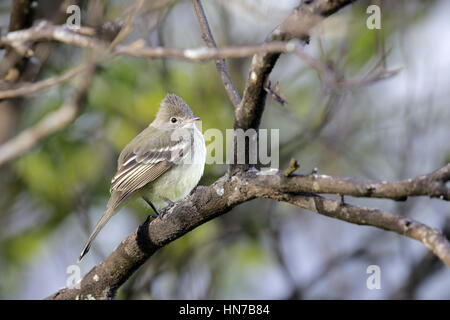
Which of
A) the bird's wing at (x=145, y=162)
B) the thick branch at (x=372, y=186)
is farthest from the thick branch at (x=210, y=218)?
the bird's wing at (x=145, y=162)

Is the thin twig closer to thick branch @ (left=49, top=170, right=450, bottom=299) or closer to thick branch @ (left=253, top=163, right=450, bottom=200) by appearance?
thick branch @ (left=49, top=170, right=450, bottom=299)

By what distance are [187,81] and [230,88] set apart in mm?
3104

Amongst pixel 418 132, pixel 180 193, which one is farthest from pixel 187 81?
pixel 418 132

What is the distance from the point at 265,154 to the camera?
5301 millimetres

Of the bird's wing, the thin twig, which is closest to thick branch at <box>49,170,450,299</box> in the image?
the thin twig

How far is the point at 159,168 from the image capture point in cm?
449

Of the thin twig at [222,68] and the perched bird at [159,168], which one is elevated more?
the thin twig at [222,68]

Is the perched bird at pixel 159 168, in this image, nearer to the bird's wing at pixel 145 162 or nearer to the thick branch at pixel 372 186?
the bird's wing at pixel 145 162

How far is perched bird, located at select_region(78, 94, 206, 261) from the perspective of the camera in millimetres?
4375

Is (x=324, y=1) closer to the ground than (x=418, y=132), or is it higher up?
higher up

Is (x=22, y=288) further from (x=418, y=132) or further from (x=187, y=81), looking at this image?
(x=418, y=132)

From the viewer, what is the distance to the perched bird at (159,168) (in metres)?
4.38

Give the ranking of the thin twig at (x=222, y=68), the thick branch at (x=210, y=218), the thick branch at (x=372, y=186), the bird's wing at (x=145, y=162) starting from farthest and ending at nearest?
the bird's wing at (x=145, y=162)
the thin twig at (x=222, y=68)
the thick branch at (x=210, y=218)
the thick branch at (x=372, y=186)
